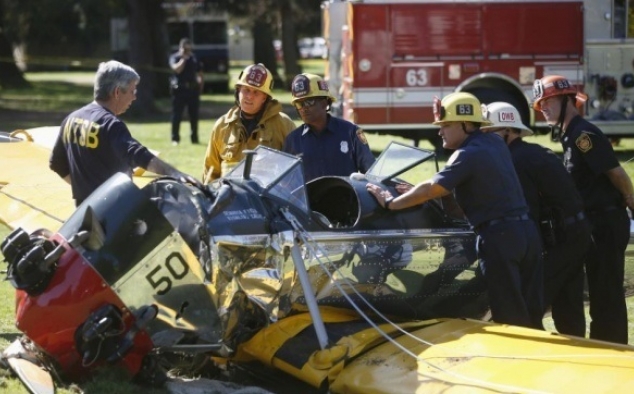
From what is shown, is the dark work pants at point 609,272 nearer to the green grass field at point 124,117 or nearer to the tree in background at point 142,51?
the green grass field at point 124,117

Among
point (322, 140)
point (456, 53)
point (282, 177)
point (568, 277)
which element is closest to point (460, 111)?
point (282, 177)

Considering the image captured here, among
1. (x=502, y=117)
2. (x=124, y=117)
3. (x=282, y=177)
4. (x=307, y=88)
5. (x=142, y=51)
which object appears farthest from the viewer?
(x=142, y=51)

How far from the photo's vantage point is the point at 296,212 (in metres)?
6.31

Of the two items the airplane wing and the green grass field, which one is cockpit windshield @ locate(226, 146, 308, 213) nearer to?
the green grass field

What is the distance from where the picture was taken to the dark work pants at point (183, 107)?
67.4ft

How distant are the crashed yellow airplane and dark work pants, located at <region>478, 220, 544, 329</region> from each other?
248 millimetres

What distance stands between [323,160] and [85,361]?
2.70m

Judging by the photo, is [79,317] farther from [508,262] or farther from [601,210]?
[601,210]

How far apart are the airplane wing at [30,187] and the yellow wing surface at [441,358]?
2.84m

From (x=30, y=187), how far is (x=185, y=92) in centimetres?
1182

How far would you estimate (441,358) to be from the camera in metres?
5.88

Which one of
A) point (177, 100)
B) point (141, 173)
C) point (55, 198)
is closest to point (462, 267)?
point (141, 173)

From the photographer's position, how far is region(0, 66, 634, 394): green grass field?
6.02 meters

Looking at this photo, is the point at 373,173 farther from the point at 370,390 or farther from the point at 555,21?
the point at 555,21
